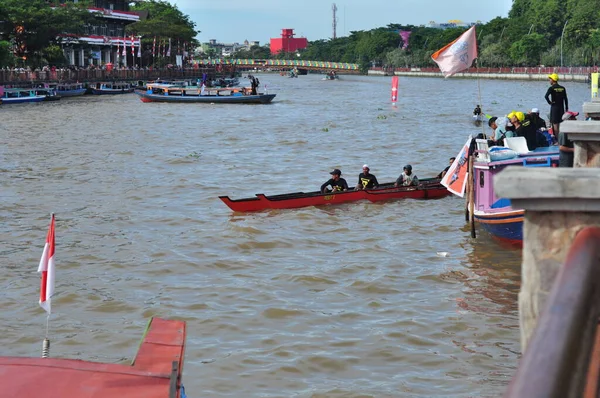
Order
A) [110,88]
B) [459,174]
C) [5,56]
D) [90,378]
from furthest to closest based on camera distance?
[110,88], [5,56], [459,174], [90,378]

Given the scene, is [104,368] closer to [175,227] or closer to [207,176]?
[175,227]

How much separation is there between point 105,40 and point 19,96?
48096 millimetres

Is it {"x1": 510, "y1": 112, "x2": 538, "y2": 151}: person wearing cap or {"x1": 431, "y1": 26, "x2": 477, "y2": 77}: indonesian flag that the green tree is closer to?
{"x1": 431, "y1": 26, "x2": 477, "y2": 77}: indonesian flag

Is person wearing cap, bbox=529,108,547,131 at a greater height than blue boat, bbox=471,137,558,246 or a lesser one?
greater

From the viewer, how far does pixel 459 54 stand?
66.1 feet

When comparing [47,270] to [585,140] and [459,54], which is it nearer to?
[585,140]

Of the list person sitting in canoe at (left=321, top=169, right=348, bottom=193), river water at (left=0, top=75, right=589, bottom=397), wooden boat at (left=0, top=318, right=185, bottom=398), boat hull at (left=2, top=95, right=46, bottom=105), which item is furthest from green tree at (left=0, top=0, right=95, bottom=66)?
wooden boat at (left=0, top=318, right=185, bottom=398)

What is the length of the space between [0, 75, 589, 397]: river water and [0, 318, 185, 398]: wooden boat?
4394 millimetres

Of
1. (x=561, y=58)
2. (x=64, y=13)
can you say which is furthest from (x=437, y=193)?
(x=561, y=58)

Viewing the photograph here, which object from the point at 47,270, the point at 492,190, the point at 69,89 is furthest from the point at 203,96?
the point at 47,270

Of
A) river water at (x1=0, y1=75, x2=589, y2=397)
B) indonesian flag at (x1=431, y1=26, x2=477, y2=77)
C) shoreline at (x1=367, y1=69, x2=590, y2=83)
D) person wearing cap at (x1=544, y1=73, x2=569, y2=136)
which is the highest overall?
shoreline at (x1=367, y1=69, x2=590, y2=83)

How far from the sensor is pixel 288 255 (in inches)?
648

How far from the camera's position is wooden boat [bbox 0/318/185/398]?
5.09 meters

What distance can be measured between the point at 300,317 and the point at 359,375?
7.78ft
